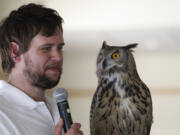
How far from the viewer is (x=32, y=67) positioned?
1.08 metres

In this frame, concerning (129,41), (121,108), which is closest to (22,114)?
(121,108)

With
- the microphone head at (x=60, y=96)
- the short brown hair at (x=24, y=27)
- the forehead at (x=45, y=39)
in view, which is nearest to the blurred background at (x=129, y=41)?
the short brown hair at (x=24, y=27)

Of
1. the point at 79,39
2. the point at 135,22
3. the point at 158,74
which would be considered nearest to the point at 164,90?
the point at 158,74

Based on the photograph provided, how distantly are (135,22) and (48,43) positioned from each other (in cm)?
149

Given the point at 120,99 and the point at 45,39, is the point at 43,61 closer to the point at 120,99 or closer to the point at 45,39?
the point at 45,39

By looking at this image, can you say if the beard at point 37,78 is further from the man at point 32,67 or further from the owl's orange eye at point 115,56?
the owl's orange eye at point 115,56

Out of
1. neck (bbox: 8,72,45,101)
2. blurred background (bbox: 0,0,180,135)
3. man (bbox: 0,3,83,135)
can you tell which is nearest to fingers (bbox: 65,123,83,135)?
man (bbox: 0,3,83,135)

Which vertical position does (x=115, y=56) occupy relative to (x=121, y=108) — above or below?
above

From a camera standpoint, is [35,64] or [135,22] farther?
[135,22]

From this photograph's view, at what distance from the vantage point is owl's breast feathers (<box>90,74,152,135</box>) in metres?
1.08

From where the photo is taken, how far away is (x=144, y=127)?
112cm

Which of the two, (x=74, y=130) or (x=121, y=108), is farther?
(x=121, y=108)

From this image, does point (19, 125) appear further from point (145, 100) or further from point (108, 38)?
point (108, 38)

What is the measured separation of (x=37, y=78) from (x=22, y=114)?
14 centimetres
